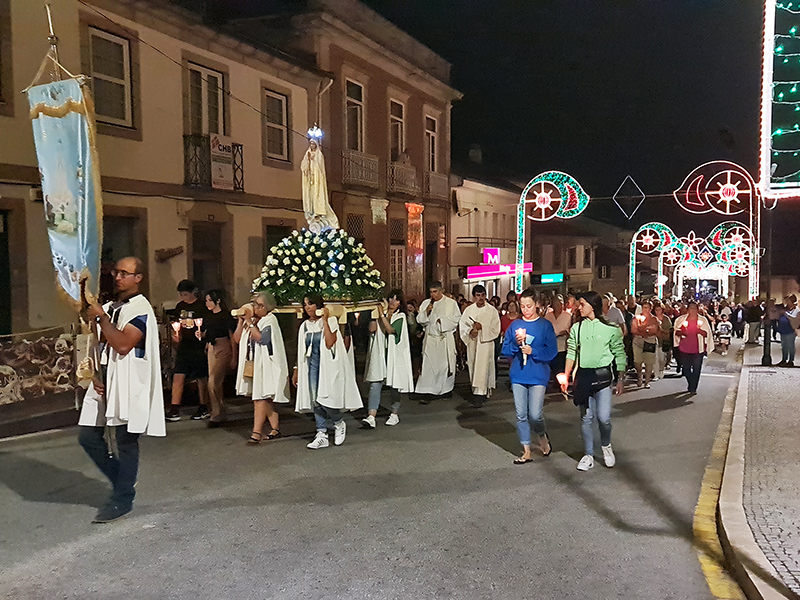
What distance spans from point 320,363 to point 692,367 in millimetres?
7604

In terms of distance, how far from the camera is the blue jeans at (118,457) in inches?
222

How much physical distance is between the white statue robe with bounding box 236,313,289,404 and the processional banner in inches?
107

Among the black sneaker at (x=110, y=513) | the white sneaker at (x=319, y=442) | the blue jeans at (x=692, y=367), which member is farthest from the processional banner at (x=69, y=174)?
the blue jeans at (x=692, y=367)

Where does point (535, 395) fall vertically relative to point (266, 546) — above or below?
above

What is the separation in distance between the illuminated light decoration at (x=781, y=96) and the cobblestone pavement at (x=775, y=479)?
302cm

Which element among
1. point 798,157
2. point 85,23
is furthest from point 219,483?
point 85,23

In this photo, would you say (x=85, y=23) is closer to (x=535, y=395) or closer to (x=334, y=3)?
(x=334, y=3)

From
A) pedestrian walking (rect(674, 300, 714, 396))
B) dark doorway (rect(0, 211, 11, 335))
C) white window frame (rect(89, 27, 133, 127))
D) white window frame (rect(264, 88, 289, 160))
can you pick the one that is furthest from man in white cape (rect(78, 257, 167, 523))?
white window frame (rect(264, 88, 289, 160))

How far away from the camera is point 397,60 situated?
75.2ft

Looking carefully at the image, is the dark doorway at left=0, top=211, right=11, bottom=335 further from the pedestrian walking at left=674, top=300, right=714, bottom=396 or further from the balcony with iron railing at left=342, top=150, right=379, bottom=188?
the pedestrian walking at left=674, top=300, right=714, bottom=396

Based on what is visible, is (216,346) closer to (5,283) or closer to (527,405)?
(527,405)

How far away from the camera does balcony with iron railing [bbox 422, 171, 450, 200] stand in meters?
25.8

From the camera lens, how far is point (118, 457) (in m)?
5.66

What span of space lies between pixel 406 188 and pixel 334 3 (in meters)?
6.19
